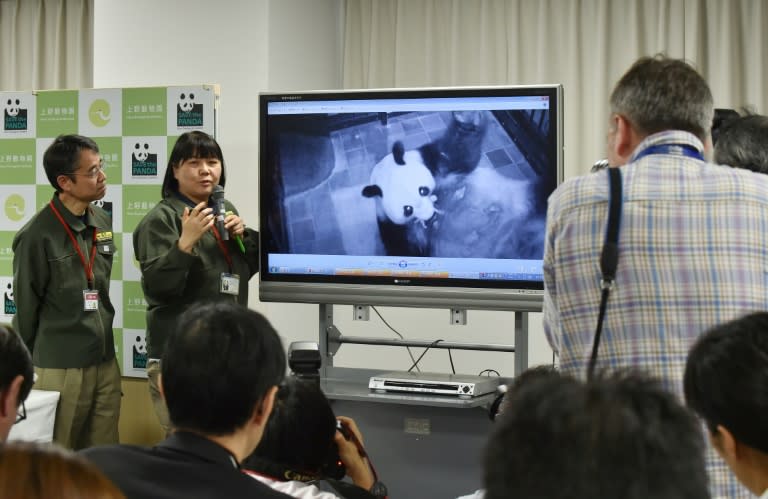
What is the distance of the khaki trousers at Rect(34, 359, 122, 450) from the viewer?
3928mm

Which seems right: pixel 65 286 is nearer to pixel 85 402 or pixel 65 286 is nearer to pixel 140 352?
pixel 85 402

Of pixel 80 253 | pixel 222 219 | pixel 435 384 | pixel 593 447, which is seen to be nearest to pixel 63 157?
pixel 80 253

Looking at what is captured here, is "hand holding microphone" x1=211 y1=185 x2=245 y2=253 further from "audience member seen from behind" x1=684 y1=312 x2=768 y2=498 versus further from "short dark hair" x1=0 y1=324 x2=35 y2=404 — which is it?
"audience member seen from behind" x1=684 y1=312 x2=768 y2=498

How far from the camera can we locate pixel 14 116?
4762 mm

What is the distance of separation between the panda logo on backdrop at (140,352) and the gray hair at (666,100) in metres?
3.09

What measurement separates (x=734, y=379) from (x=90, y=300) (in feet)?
10.0

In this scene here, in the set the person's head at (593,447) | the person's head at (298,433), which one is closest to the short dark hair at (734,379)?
the person's head at (593,447)

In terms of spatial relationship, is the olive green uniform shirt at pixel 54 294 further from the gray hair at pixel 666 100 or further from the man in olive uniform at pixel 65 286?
the gray hair at pixel 666 100

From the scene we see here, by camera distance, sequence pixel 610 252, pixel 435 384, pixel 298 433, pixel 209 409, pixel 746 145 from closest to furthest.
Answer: pixel 209 409 < pixel 610 252 < pixel 298 433 < pixel 746 145 < pixel 435 384

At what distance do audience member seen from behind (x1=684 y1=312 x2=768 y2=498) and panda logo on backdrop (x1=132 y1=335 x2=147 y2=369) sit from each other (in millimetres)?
3461

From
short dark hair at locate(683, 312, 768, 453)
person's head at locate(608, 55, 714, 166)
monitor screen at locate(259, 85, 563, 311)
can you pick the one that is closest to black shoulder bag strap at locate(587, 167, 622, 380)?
person's head at locate(608, 55, 714, 166)

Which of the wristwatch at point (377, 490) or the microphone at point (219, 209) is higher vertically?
the microphone at point (219, 209)

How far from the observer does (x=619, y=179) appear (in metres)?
1.88

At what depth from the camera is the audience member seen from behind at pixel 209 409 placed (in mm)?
1452
